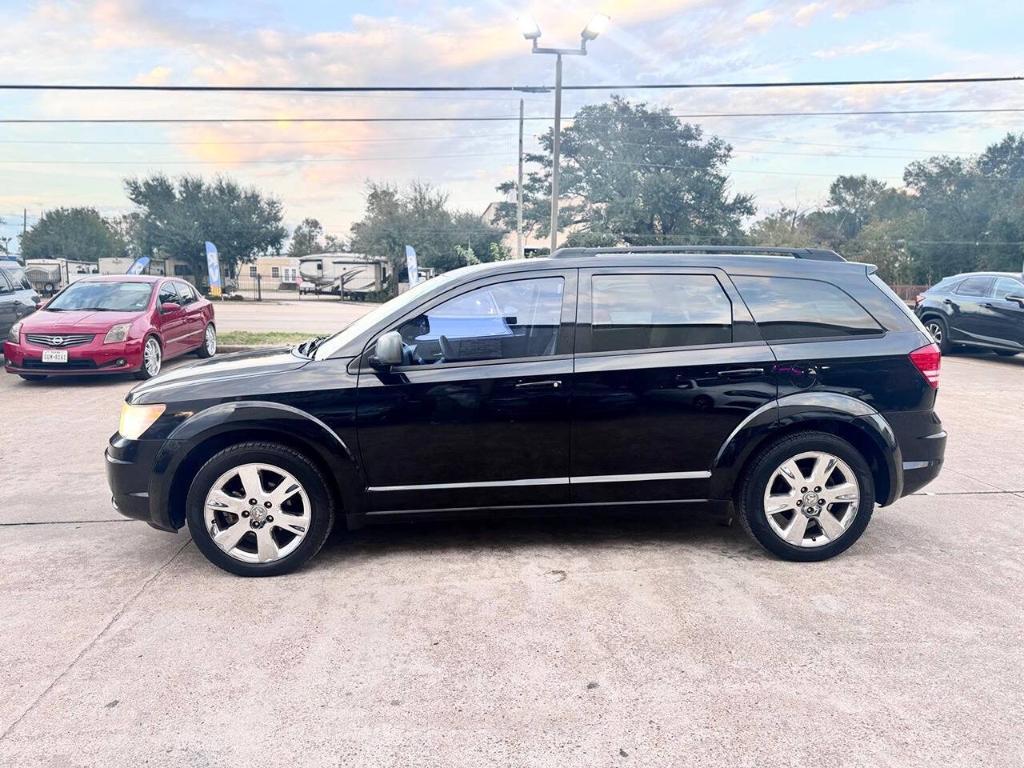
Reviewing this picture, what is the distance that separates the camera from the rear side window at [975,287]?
12.6m

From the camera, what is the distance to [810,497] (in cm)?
395

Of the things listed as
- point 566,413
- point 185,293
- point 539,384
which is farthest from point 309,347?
point 185,293

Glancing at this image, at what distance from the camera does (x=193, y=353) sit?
12.6 meters

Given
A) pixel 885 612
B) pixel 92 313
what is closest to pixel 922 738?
pixel 885 612

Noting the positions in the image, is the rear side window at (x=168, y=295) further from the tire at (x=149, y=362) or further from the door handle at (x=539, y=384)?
the door handle at (x=539, y=384)

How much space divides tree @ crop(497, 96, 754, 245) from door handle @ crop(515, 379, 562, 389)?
38.0m

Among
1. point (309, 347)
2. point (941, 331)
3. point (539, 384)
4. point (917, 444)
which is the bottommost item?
point (917, 444)

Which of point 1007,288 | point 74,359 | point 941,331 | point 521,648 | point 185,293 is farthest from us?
point 941,331

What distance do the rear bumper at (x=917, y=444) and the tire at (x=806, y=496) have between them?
0.26m

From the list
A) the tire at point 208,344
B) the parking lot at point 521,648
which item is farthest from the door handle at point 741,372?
the tire at point 208,344

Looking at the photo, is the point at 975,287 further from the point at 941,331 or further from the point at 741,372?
the point at 741,372

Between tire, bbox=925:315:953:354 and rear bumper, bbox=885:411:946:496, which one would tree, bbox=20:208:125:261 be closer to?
tire, bbox=925:315:953:354

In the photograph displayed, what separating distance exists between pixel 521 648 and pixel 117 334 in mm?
8489

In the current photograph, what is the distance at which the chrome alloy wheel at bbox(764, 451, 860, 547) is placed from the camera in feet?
12.9
